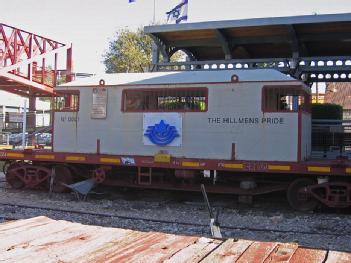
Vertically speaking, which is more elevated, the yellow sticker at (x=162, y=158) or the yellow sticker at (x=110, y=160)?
the yellow sticker at (x=162, y=158)

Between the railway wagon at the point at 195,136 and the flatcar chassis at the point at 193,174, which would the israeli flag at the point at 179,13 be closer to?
the railway wagon at the point at 195,136

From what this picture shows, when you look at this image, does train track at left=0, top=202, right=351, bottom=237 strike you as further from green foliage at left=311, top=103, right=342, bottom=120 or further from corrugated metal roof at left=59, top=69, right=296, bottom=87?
green foliage at left=311, top=103, right=342, bottom=120

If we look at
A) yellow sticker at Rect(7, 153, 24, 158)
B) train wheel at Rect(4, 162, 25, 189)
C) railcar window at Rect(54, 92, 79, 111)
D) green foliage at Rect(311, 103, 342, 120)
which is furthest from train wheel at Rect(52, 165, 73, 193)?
green foliage at Rect(311, 103, 342, 120)

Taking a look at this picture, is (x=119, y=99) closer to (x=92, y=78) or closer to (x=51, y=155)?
(x=92, y=78)

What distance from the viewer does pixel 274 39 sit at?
541 inches

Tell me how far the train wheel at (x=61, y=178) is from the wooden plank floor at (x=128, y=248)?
860 cm

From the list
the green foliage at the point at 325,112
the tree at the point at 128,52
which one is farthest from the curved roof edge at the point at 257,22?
the tree at the point at 128,52

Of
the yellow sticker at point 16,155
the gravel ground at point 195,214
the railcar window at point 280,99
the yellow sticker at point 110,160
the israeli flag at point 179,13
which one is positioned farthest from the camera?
the israeli flag at point 179,13

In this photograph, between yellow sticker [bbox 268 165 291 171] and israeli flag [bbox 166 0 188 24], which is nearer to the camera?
yellow sticker [bbox 268 165 291 171]

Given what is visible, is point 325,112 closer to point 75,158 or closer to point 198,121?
point 198,121

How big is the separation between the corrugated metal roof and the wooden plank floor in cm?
736

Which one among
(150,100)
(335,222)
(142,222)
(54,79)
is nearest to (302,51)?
(150,100)

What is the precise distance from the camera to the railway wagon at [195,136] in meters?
10.6

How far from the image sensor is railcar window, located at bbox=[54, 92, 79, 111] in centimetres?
1244
